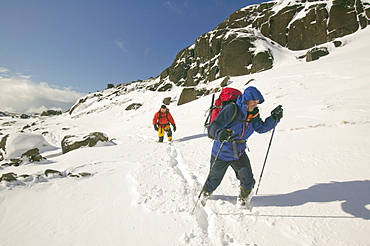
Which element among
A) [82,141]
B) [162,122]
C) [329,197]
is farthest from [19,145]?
[329,197]

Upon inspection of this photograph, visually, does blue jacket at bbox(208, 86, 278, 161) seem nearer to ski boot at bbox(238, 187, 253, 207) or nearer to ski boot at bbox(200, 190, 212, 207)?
ski boot at bbox(238, 187, 253, 207)

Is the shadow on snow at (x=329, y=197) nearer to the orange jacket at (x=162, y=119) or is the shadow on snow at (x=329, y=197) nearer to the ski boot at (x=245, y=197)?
the ski boot at (x=245, y=197)

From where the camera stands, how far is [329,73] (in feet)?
39.4

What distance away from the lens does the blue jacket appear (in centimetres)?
241

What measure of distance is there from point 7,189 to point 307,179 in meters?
5.54

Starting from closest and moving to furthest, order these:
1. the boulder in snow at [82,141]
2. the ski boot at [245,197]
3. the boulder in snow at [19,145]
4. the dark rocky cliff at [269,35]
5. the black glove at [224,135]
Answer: the black glove at [224,135]
the ski boot at [245,197]
the boulder in snow at [82,141]
the boulder in snow at [19,145]
the dark rocky cliff at [269,35]

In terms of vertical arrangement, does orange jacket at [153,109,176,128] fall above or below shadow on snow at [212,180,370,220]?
above

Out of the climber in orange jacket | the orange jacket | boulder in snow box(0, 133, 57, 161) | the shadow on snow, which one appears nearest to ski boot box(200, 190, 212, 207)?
the shadow on snow

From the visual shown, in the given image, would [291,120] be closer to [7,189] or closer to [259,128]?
[259,128]

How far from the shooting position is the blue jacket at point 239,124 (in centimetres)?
241

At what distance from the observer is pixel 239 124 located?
99.8 inches

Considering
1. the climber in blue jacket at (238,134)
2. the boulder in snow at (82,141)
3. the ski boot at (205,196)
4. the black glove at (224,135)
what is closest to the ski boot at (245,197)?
the climber in blue jacket at (238,134)

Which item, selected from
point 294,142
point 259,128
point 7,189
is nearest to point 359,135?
point 294,142

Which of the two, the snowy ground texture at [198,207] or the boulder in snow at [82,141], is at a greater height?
the boulder in snow at [82,141]
